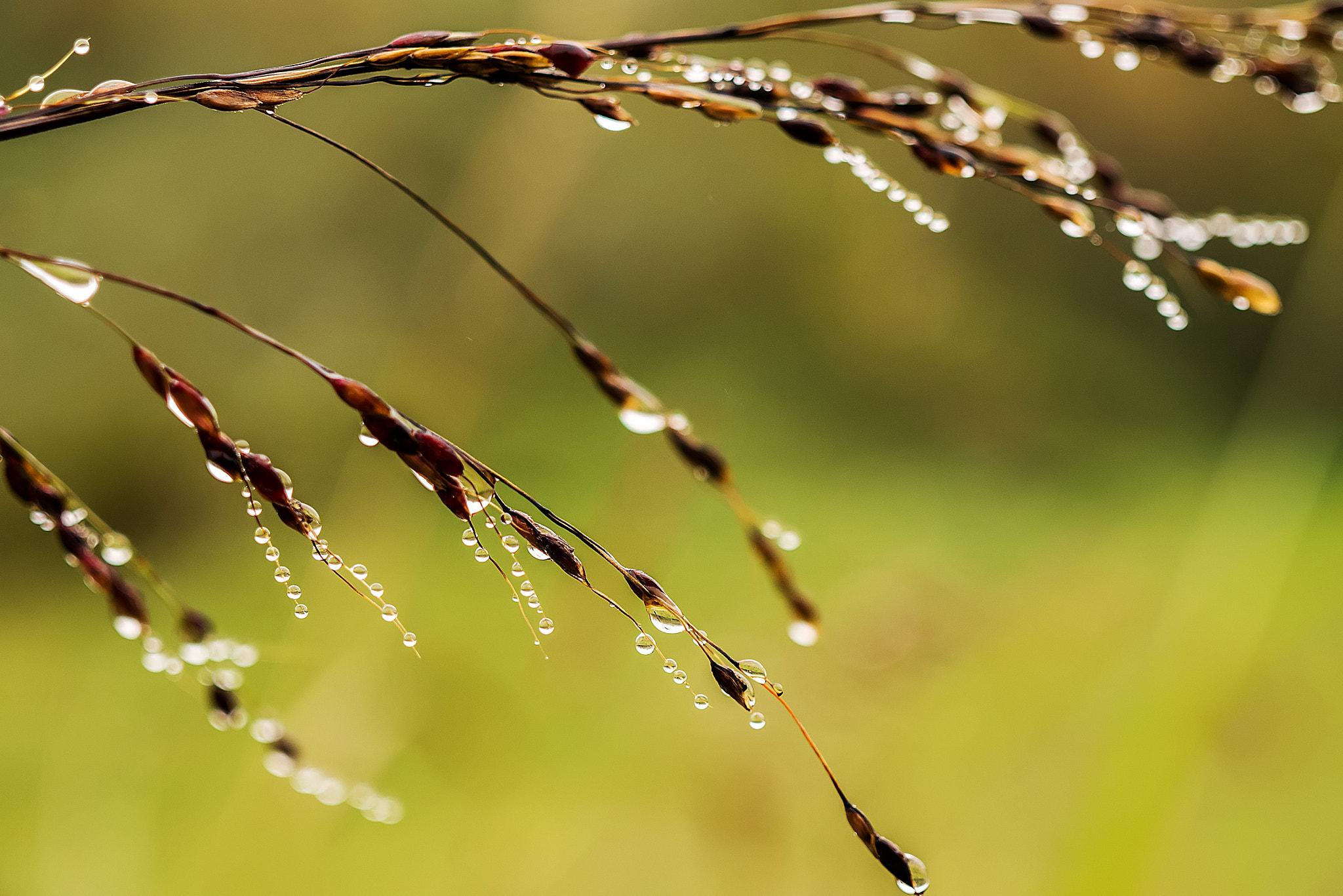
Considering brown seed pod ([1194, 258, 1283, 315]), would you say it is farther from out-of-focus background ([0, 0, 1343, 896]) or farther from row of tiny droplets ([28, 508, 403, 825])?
out-of-focus background ([0, 0, 1343, 896])

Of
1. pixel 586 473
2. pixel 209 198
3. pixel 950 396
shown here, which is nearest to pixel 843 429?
pixel 950 396

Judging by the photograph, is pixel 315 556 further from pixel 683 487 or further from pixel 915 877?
pixel 683 487

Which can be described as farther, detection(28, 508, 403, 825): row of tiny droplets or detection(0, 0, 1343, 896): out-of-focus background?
detection(0, 0, 1343, 896): out-of-focus background

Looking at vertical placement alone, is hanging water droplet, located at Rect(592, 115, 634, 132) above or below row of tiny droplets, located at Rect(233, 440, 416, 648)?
above

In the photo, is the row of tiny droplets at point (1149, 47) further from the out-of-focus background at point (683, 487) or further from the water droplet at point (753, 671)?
the out-of-focus background at point (683, 487)

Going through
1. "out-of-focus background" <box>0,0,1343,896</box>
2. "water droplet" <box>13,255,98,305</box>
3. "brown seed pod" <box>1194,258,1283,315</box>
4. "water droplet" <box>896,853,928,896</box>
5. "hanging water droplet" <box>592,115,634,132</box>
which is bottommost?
"out-of-focus background" <box>0,0,1343,896</box>

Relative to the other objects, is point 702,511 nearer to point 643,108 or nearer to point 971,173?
point 643,108

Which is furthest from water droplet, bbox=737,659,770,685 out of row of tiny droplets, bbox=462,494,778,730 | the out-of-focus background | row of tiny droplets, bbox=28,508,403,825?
the out-of-focus background
